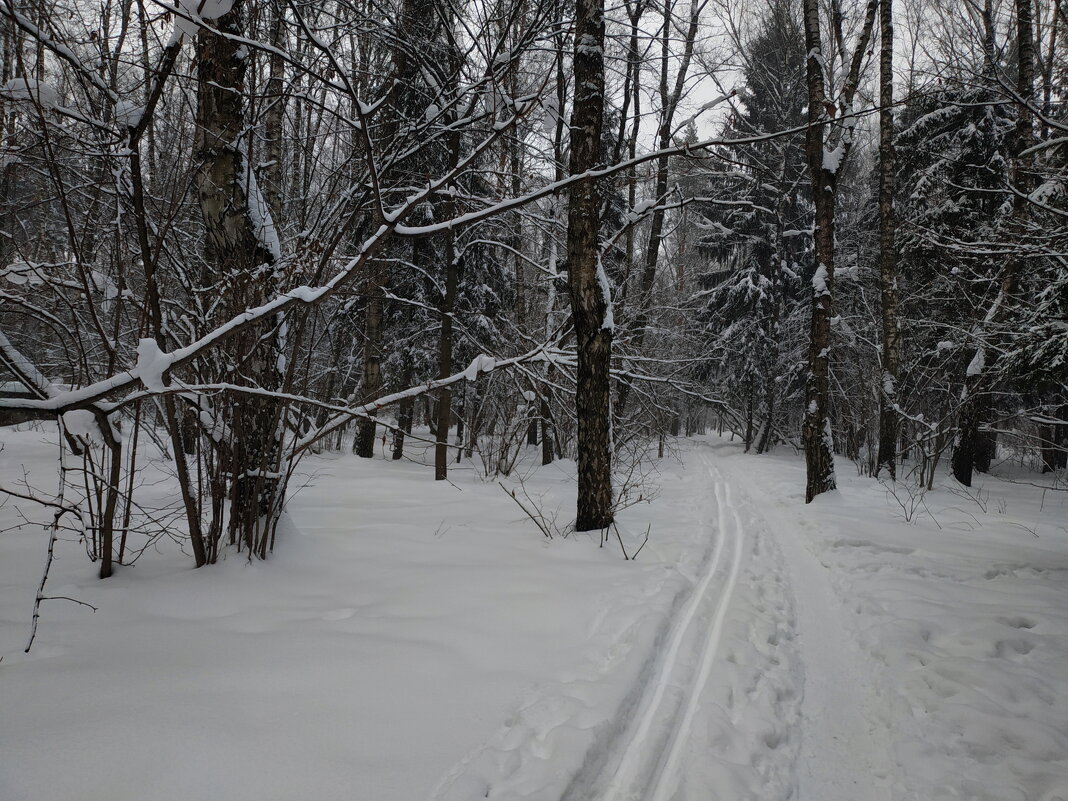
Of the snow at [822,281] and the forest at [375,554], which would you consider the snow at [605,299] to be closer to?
the forest at [375,554]

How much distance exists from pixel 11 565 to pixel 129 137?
2632mm

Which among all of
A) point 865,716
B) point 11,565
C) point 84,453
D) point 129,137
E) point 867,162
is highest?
point 867,162

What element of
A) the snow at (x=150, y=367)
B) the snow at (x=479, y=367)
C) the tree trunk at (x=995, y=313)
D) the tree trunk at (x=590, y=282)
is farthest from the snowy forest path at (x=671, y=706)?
the tree trunk at (x=995, y=313)

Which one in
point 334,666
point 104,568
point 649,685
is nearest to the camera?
point 334,666

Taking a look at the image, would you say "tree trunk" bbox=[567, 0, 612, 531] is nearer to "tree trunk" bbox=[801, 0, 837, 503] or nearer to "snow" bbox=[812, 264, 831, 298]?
"tree trunk" bbox=[801, 0, 837, 503]

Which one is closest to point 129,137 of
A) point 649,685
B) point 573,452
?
point 649,685

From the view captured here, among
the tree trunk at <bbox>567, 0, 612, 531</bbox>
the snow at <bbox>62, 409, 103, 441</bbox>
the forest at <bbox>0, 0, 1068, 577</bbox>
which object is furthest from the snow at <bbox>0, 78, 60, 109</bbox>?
the tree trunk at <bbox>567, 0, 612, 531</bbox>

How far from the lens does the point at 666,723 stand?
7.70 feet

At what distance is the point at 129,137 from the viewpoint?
2.33 metres

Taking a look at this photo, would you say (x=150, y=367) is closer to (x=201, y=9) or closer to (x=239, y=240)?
(x=201, y=9)

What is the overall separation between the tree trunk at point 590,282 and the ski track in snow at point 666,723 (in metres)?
1.53

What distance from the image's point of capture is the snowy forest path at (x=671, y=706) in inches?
78.6

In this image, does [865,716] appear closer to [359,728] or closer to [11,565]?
[359,728]

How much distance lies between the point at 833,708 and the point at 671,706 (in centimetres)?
97
